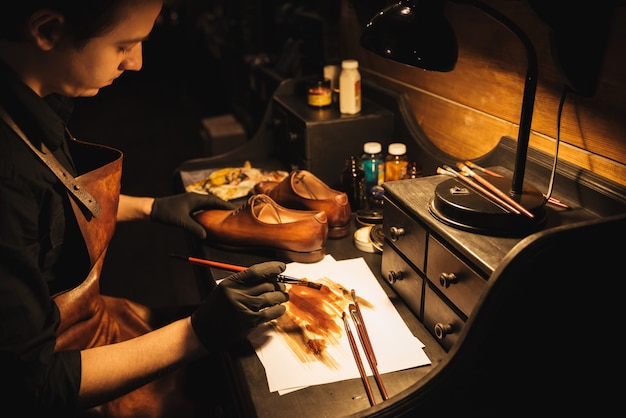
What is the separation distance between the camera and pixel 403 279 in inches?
53.6

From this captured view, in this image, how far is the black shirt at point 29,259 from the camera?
38.3 inches

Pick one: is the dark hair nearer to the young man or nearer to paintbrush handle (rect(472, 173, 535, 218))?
the young man

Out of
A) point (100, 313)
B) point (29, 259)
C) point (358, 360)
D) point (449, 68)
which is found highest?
point (449, 68)

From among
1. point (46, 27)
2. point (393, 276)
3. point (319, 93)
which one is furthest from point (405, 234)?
point (319, 93)

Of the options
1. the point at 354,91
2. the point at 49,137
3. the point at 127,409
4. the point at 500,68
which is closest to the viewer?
the point at 49,137

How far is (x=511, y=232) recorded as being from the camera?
1.10 m

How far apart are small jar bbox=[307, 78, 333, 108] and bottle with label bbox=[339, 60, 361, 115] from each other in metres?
0.09

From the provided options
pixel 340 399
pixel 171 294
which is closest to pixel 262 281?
pixel 340 399

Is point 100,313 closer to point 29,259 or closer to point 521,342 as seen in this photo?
point 29,259

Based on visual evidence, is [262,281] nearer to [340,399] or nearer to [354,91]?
[340,399]

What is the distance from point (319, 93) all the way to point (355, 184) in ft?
1.60

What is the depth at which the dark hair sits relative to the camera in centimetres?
100

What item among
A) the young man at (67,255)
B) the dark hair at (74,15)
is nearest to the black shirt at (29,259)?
the young man at (67,255)

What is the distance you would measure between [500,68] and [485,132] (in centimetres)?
20
